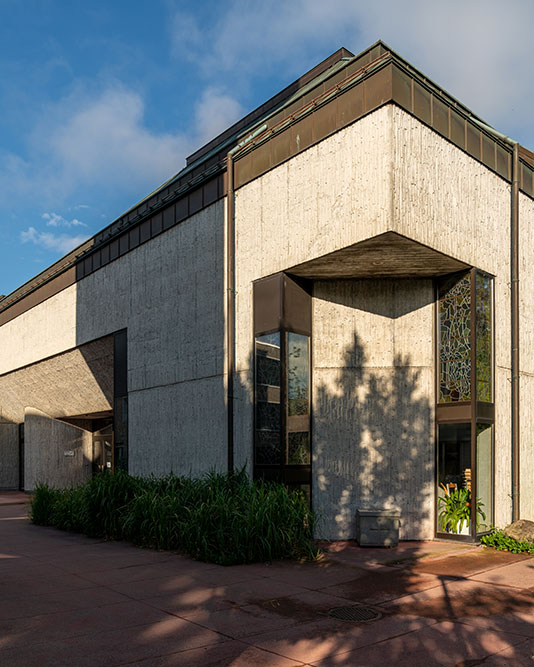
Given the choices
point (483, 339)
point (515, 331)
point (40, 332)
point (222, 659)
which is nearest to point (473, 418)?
point (483, 339)

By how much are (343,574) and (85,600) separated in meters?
3.96

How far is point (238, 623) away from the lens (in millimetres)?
7453

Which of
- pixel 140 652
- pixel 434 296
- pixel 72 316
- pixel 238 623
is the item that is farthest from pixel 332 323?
pixel 72 316

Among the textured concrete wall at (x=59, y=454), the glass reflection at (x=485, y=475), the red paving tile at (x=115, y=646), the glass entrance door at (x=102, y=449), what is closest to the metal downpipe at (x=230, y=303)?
the glass reflection at (x=485, y=475)

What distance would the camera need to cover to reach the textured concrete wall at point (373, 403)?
13.3 metres

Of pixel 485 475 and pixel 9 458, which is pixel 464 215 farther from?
pixel 9 458

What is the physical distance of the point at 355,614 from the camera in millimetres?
7906

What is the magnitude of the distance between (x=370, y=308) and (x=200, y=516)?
18.3ft

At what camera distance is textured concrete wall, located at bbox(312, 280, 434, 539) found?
43.7 feet

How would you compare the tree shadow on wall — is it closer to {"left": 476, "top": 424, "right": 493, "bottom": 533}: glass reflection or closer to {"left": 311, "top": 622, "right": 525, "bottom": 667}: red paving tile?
{"left": 476, "top": 424, "right": 493, "bottom": 533}: glass reflection

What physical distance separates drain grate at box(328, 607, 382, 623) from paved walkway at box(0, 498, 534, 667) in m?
0.12

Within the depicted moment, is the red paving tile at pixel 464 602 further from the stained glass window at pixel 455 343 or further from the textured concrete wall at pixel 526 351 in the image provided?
→ the textured concrete wall at pixel 526 351

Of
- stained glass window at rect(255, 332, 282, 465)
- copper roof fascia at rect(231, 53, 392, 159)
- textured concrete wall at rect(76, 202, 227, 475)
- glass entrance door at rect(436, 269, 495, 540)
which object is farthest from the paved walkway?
copper roof fascia at rect(231, 53, 392, 159)

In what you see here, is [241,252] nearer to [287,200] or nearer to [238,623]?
[287,200]
